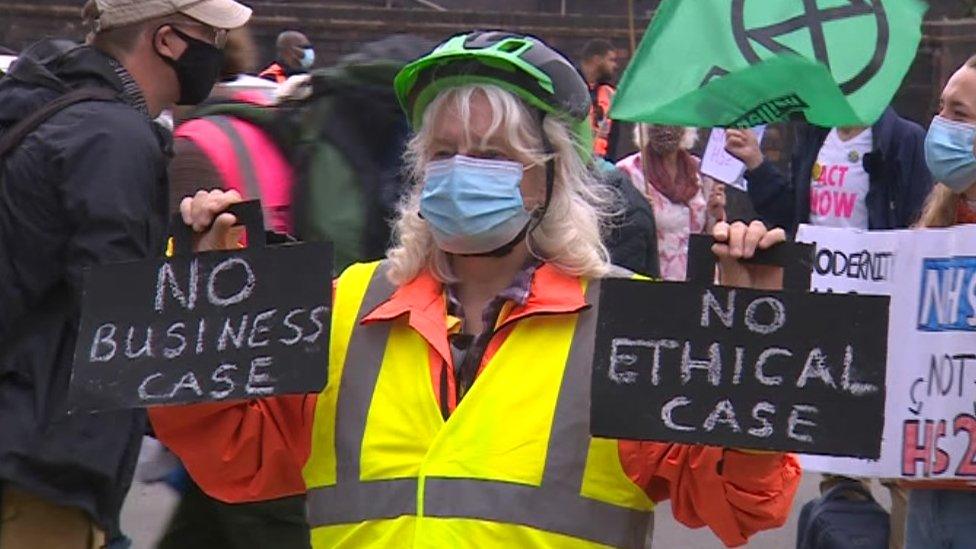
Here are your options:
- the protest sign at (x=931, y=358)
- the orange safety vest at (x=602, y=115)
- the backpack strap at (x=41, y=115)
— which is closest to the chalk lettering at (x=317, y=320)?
the backpack strap at (x=41, y=115)

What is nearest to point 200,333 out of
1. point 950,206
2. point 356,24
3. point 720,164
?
point 950,206

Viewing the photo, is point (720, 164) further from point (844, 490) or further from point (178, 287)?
point (178, 287)

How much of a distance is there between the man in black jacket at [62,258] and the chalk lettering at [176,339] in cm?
99

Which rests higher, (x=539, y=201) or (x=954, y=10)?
(x=539, y=201)

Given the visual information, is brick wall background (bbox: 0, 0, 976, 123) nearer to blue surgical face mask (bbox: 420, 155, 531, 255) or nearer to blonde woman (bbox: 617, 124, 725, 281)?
blonde woman (bbox: 617, 124, 725, 281)

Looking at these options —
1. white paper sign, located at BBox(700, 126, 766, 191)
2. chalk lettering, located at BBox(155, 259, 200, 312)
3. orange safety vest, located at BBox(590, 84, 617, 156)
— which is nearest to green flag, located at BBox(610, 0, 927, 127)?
chalk lettering, located at BBox(155, 259, 200, 312)

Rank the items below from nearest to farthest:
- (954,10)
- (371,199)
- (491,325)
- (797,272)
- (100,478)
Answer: (797,272) → (491,325) → (100,478) → (371,199) → (954,10)

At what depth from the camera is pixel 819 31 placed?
16.4 feet

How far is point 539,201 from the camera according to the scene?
3.05m

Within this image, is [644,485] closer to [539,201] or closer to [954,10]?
[539,201]

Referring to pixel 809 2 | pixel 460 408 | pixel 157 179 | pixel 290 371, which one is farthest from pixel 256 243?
pixel 809 2

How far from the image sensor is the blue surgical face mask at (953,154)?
14.9 ft

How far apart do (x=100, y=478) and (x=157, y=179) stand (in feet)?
2.09

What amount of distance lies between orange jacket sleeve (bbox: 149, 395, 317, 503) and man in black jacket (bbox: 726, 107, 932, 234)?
4445mm
